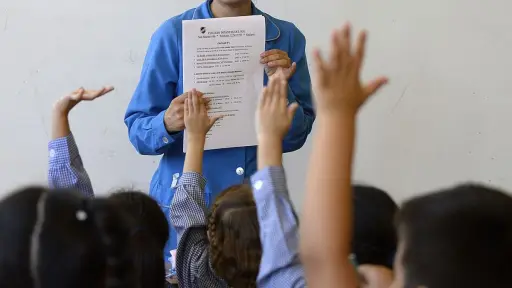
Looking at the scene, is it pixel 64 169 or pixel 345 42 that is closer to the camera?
pixel 345 42

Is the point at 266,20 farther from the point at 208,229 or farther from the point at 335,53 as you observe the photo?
the point at 335,53

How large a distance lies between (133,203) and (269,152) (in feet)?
0.83

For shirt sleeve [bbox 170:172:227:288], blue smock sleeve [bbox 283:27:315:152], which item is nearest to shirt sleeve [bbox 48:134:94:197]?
shirt sleeve [bbox 170:172:227:288]

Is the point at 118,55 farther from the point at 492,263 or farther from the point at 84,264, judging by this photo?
the point at 492,263

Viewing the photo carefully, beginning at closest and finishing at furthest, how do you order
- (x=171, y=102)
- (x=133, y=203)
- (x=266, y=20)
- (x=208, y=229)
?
(x=133, y=203) → (x=208, y=229) → (x=171, y=102) → (x=266, y=20)

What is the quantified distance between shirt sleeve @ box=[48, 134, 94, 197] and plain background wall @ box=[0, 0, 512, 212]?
72 centimetres

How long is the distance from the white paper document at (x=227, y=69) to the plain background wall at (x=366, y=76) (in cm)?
58

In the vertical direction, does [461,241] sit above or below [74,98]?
below

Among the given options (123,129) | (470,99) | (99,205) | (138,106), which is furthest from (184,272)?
(470,99)

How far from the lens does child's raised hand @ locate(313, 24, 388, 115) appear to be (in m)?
0.71

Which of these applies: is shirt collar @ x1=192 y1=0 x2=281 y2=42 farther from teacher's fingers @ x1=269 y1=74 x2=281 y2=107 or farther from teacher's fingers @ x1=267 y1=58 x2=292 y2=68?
teacher's fingers @ x1=269 y1=74 x2=281 y2=107

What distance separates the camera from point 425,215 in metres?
0.65

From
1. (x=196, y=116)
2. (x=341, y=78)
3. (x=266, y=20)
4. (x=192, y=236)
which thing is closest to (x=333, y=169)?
(x=341, y=78)

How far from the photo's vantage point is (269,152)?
88 centimetres
